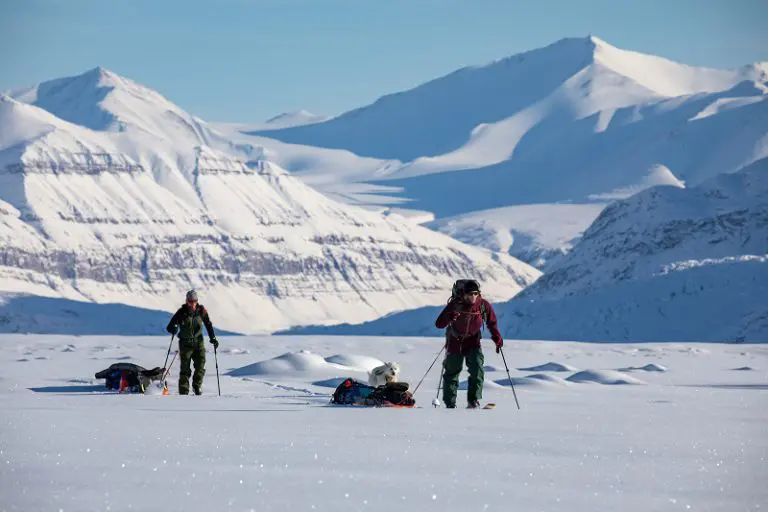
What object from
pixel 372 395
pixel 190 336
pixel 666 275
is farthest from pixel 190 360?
pixel 666 275

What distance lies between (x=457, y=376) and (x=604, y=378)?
32.9ft

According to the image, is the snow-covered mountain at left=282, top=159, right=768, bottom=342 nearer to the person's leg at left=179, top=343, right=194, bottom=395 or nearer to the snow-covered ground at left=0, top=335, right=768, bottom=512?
the person's leg at left=179, top=343, right=194, bottom=395

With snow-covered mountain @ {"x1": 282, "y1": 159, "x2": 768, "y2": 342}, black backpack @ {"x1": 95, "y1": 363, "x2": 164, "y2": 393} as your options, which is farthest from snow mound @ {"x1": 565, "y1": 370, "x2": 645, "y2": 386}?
snow-covered mountain @ {"x1": 282, "y1": 159, "x2": 768, "y2": 342}

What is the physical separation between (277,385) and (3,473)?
43.6ft

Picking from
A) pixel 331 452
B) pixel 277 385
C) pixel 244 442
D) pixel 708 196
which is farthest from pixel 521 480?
pixel 708 196

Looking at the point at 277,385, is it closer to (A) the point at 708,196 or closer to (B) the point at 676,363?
(B) the point at 676,363

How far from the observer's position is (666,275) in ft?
299

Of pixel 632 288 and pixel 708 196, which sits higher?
pixel 708 196

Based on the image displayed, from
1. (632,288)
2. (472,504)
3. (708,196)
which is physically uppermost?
(708,196)

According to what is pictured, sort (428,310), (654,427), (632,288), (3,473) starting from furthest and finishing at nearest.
Result: 1. (428,310)
2. (632,288)
3. (654,427)
4. (3,473)

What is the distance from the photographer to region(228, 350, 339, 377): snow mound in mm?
26969

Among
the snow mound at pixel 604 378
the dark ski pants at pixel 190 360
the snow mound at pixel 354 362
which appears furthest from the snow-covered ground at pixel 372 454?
the snow mound at pixel 354 362

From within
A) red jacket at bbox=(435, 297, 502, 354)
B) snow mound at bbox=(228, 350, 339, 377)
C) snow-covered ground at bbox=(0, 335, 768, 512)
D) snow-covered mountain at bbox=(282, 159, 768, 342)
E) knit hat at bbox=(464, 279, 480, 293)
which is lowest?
snow-covered ground at bbox=(0, 335, 768, 512)

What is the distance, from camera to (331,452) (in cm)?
1029
